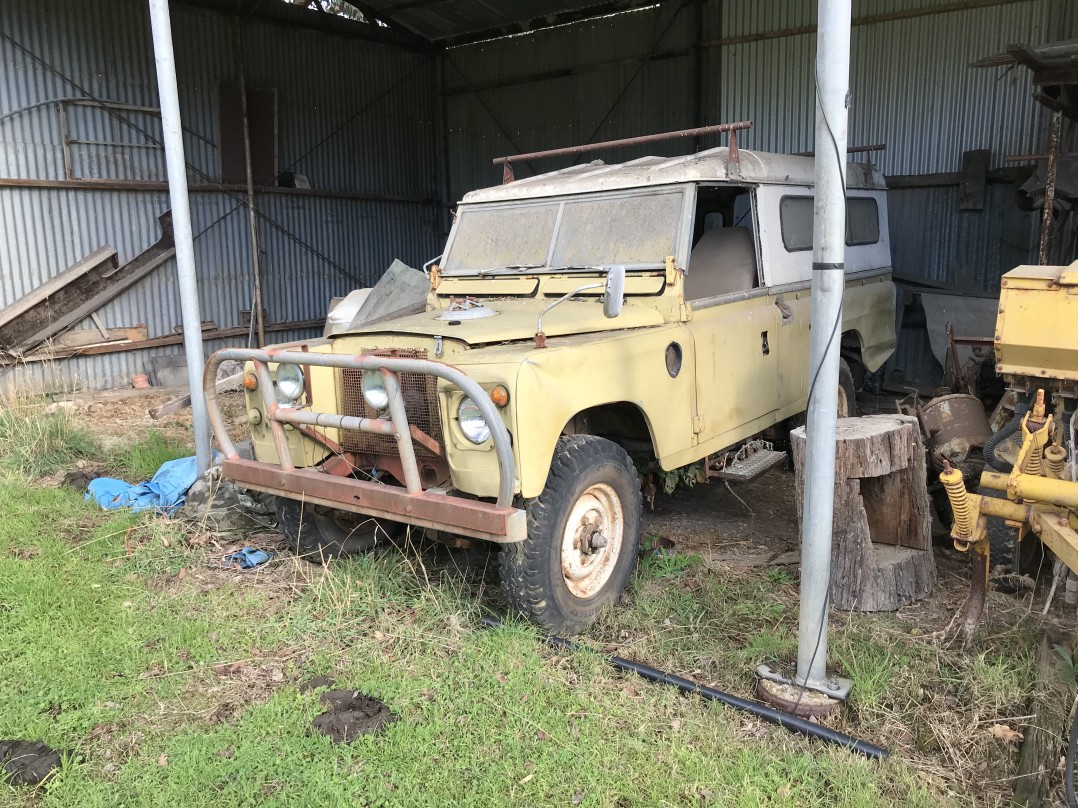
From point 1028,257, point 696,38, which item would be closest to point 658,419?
point 1028,257

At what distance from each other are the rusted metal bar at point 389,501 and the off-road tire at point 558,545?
0.28m

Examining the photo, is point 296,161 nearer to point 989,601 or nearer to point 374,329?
point 374,329

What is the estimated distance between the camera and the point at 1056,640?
3428 mm

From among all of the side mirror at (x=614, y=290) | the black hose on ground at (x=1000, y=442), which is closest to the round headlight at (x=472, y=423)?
the side mirror at (x=614, y=290)

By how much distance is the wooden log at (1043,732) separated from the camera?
2.61 meters

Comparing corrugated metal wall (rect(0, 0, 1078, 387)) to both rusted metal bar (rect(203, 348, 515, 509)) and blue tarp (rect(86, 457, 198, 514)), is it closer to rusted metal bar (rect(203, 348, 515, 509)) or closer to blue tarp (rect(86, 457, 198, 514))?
blue tarp (rect(86, 457, 198, 514))

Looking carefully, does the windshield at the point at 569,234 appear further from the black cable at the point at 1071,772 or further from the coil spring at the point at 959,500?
the black cable at the point at 1071,772

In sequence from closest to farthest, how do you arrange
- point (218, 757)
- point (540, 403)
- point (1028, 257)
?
point (218, 757), point (540, 403), point (1028, 257)

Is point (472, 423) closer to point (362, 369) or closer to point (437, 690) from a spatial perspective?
point (362, 369)

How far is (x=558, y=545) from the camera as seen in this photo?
360 centimetres

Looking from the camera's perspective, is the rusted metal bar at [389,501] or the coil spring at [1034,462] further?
the coil spring at [1034,462]

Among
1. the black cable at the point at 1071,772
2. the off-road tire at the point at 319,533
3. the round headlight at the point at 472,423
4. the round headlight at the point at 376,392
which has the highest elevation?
the round headlight at the point at 376,392

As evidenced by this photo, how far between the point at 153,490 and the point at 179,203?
1864 mm

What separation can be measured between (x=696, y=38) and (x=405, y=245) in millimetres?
5808
